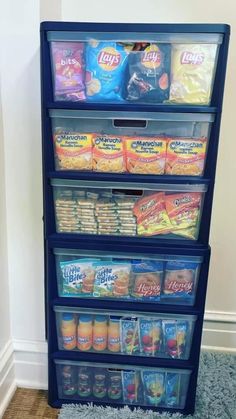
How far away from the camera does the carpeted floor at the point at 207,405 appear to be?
136 cm

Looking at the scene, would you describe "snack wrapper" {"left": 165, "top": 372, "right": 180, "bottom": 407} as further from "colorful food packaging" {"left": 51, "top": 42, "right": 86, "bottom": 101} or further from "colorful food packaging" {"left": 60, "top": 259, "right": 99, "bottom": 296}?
"colorful food packaging" {"left": 51, "top": 42, "right": 86, "bottom": 101}

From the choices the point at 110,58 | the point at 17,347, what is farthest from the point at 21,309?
the point at 110,58

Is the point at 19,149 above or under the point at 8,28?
under

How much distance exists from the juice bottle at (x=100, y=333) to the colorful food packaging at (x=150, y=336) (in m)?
0.12

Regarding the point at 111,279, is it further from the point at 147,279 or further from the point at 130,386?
the point at 130,386

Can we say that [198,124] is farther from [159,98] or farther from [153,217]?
[153,217]

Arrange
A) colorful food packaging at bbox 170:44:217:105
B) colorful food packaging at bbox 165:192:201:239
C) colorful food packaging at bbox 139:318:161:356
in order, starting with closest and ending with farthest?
colorful food packaging at bbox 170:44:217:105
colorful food packaging at bbox 165:192:201:239
colorful food packaging at bbox 139:318:161:356

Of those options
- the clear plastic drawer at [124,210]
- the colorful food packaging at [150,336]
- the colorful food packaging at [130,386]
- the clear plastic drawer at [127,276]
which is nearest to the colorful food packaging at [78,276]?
the clear plastic drawer at [127,276]

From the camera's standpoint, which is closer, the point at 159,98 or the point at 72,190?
the point at 159,98

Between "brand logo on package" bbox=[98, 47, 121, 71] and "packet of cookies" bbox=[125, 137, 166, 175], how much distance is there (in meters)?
0.21

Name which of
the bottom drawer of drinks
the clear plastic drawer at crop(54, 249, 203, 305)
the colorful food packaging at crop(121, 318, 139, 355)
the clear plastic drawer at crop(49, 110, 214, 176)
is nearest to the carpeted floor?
the bottom drawer of drinks

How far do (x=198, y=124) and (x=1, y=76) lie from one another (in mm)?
629

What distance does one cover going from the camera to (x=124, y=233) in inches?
50.1

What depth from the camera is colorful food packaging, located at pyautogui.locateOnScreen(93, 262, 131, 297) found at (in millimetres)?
1293
